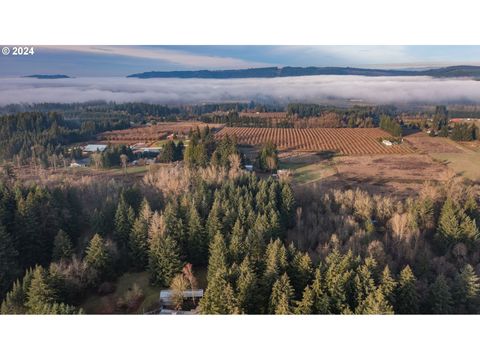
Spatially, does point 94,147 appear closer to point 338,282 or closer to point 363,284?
point 338,282

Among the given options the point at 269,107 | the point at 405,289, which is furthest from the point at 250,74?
the point at 405,289

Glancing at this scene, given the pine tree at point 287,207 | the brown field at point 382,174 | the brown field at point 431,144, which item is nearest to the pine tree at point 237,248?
the pine tree at point 287,207

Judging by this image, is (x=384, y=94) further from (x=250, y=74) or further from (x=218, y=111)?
(x=218, y=111)

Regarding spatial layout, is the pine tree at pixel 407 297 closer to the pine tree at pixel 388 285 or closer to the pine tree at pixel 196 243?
the pine tree at pixel 388 285

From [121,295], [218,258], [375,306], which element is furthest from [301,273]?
[121,295]

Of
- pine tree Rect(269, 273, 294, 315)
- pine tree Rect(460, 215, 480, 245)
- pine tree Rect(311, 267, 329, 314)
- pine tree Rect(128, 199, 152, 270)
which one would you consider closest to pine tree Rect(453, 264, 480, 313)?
pine tree Rect(311, 267, 329, 314)

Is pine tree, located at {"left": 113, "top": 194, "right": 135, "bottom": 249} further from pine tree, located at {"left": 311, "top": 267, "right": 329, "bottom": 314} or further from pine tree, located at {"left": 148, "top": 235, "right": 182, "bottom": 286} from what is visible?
pine tree, located at {"left": 311, "top": 267, "right": 329, "bottom": 314}
